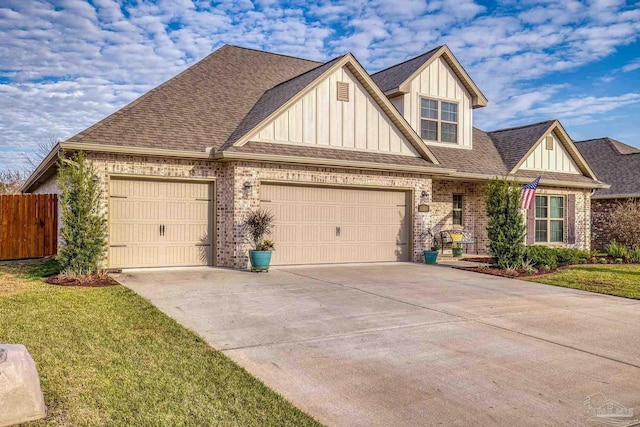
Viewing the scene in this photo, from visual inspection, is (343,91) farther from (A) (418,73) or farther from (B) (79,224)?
(B) (79,224)

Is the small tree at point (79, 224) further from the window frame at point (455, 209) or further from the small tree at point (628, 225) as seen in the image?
the small tree at point (628, 225)

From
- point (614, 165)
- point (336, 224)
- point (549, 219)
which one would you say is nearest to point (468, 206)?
point (549, 219)

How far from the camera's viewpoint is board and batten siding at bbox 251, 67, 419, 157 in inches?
524

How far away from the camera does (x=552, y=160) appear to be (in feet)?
63.4

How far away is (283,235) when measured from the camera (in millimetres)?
13367

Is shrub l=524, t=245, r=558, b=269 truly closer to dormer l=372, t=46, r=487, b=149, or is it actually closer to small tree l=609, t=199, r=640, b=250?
dormer l=372, t=46, r=487, b=149

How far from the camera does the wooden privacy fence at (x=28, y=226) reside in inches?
599

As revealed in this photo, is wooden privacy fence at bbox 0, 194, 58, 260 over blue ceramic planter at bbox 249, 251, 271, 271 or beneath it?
over

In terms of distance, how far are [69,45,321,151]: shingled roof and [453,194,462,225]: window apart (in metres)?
7.66

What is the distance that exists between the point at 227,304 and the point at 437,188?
452 inches

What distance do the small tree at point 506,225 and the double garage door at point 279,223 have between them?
9.41 ft

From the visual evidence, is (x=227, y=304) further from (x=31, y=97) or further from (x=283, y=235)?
(x=31, y=97)

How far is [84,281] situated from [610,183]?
23.5m

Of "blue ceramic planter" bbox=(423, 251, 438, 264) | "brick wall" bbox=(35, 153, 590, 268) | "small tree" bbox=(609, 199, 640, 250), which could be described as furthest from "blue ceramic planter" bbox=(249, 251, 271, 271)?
"small tree" bbox=(609, 199, 640, 250)
